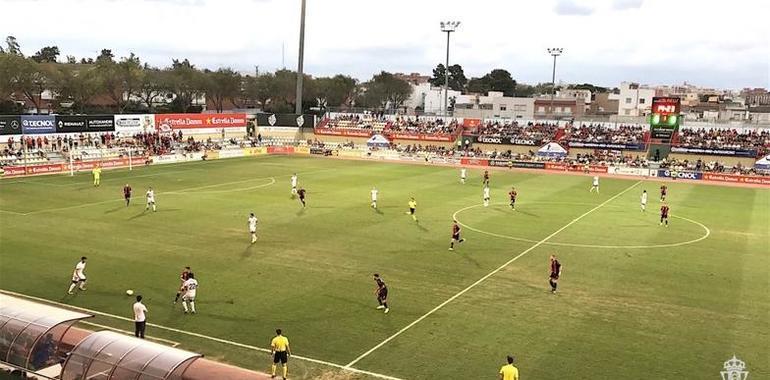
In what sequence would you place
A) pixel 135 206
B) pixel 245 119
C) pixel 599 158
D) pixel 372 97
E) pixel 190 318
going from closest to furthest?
pixel 190 318 → pixel 135 206 → pixel 599 158 → pixel 245 119 → pixel 372 97

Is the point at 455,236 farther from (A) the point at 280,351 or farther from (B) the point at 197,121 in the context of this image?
(B) the point at 197,121

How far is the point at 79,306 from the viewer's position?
1970cm

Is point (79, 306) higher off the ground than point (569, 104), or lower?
lower

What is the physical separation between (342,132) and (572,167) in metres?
34.9

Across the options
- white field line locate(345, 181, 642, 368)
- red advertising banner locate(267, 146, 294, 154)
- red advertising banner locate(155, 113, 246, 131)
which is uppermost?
red advertising banner locate(155, 113, 246, 131)

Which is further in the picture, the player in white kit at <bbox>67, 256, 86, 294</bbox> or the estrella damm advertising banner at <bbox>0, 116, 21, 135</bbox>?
the estrella damm advertising banner at <bbox>0, 116, 21, 135</bbox>

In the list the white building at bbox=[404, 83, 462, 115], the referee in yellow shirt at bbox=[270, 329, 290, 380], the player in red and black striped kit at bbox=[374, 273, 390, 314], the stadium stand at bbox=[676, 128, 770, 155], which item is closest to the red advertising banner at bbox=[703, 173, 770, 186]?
the stadium stand at bbox=[676, 128, 770, 155]

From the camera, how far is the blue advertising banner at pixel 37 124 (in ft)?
192

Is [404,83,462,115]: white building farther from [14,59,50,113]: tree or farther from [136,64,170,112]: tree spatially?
[14,59,50,113]: tree

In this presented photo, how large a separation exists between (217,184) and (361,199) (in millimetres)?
12620

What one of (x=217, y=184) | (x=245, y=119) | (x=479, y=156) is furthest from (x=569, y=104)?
(x=217, y=184)

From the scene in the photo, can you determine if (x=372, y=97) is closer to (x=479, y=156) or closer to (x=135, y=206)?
(x=479, y=156)

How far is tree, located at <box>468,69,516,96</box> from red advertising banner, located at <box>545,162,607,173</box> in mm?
109170

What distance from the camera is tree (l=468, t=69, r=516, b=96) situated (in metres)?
174
